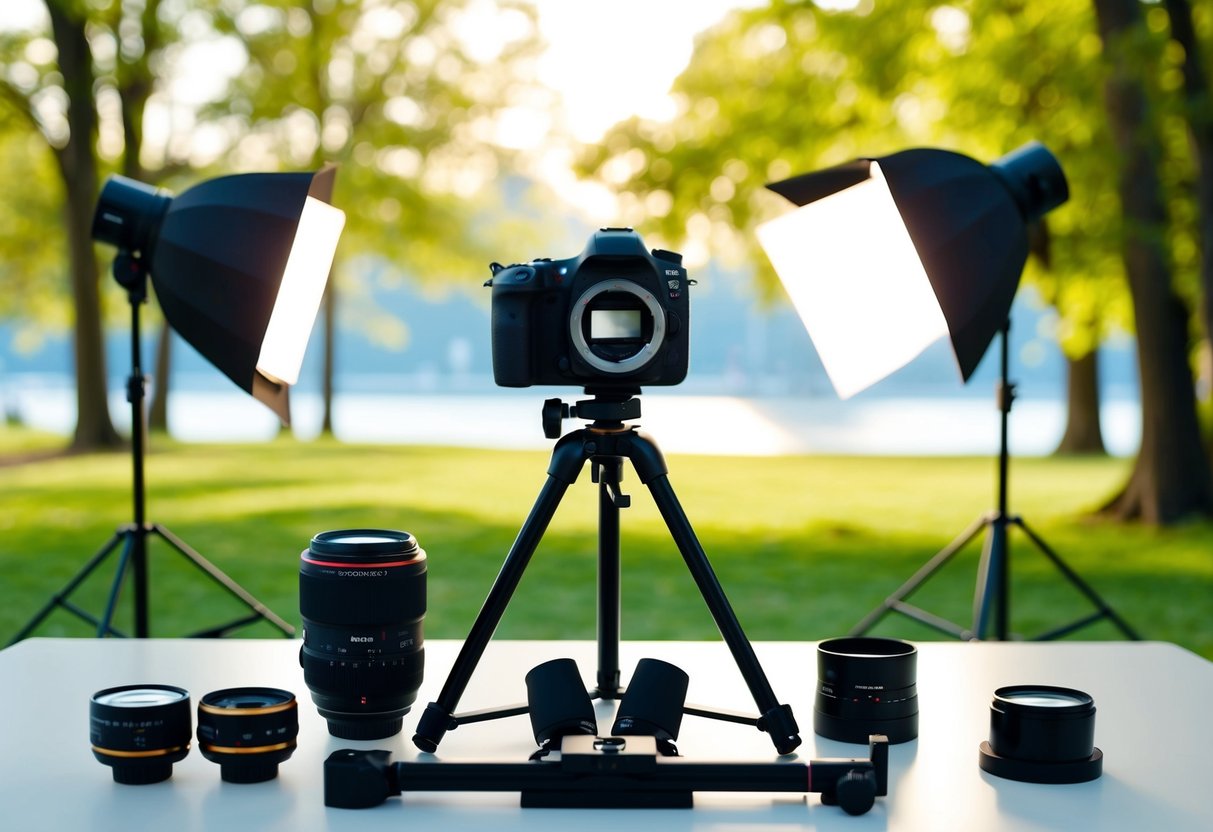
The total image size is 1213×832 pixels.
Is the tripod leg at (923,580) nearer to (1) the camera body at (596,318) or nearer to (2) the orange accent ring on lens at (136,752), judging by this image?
(1) the camera body at (596,318)

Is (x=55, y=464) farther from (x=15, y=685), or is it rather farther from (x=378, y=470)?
(x=15, y=685)

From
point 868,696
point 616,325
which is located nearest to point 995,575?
point 868,696

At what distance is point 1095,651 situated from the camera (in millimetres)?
1668

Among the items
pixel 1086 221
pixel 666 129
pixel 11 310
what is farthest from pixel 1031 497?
pixel 11 310

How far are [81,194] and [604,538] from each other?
418 inches

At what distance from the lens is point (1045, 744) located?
1171 millimetres

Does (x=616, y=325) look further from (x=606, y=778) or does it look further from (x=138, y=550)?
(x=138, y=550)

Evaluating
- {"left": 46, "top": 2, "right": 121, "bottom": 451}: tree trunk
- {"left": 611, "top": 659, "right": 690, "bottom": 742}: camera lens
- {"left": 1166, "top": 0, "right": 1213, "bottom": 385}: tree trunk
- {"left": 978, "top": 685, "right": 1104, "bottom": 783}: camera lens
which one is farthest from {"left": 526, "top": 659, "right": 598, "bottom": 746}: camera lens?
{"left": 46, "top": 2, "right": 121, "bottom": 451}: tree trunk

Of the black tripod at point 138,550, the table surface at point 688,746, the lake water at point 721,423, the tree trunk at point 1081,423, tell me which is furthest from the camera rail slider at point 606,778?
the tree trunk at point 1081,423

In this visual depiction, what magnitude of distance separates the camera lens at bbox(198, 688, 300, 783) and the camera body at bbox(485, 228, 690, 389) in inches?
16.3

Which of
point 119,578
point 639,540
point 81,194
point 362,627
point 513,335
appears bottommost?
point 639,540

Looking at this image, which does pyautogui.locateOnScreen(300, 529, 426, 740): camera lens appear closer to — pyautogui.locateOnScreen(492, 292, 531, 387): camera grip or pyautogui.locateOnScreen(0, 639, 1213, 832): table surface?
pyautogui.locateOnScreen(0, 639, 1213, 832): table surface

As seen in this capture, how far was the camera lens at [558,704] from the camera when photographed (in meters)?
1.21

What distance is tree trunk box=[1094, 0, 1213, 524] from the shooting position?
250 inches
